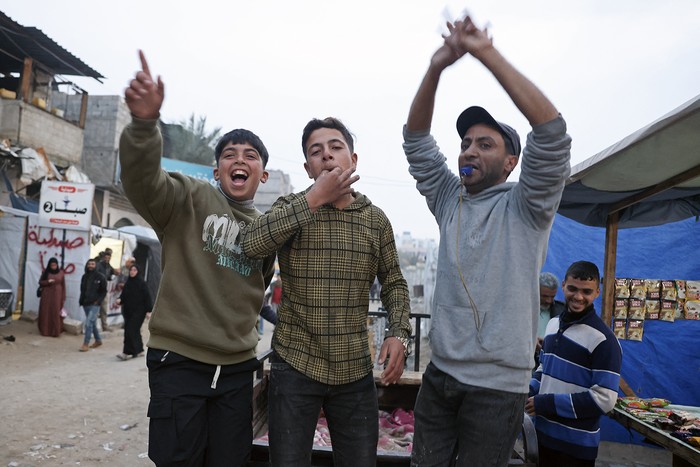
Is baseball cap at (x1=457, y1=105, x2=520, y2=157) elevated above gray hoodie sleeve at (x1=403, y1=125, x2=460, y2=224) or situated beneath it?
elevated above

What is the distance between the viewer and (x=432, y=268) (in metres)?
16.6

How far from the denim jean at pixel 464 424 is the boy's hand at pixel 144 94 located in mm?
1461

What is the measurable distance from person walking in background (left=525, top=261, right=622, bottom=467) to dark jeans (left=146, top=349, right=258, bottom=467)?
5.87 ft

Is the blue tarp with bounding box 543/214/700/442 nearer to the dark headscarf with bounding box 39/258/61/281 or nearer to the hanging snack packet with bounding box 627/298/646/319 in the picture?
the hanging snack packet with bounding box 627/298/646/319

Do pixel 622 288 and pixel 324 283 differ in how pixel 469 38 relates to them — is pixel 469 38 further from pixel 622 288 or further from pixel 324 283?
pixel 622 288

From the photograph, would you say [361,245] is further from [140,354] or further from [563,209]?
[140,354]

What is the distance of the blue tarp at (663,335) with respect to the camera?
5.50 m

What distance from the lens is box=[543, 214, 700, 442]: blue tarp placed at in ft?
18.0

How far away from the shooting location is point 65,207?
1148cm

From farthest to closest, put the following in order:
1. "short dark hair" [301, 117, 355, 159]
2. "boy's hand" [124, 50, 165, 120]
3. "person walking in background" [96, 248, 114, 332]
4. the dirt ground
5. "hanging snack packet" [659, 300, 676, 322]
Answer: "person walking in background" [96, 248, 114, 332]
"hanging snack packet" [659, 300, 676, 322]
the dirt ground
"short dark hair" [301, 117, 355, 159]
"boy's hand" [124, 50, 165, 120]

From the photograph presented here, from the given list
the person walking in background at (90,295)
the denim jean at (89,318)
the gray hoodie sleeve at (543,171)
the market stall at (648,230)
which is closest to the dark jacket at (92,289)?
the person walking in background at (90,295)

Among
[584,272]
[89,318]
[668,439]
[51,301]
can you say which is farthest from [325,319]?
[51,301]

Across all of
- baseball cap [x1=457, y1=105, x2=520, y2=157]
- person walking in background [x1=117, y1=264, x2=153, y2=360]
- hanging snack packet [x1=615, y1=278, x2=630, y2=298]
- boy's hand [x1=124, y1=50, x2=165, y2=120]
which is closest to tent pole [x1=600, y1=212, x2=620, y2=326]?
hanging snack packet [x1=615, y1=278, x2=630, y2=298]

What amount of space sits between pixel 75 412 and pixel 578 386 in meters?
6.09
